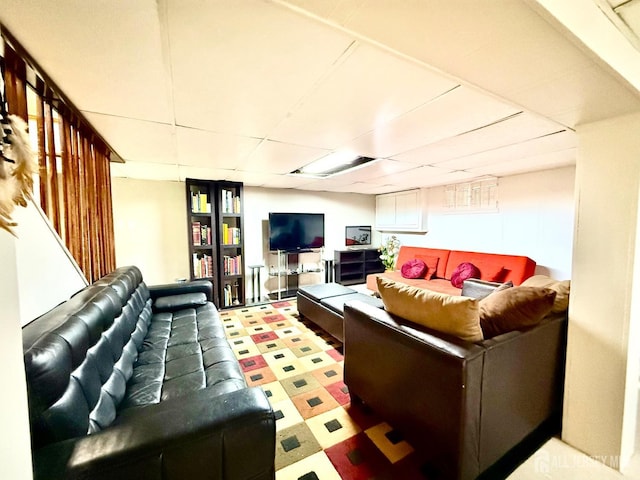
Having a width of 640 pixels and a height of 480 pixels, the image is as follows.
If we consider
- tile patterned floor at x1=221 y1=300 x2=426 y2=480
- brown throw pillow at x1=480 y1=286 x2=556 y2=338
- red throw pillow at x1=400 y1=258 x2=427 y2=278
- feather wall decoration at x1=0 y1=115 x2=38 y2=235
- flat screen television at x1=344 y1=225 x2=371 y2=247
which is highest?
feather wall decoration at x1=0 y1=115 x2=38 y2=235

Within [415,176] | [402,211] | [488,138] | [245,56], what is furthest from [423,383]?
[402,211]

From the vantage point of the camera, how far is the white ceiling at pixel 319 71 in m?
0.79

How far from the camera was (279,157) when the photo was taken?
2588 mm

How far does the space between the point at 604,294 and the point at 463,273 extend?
7.63 feet

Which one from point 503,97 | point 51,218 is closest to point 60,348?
point 51,218

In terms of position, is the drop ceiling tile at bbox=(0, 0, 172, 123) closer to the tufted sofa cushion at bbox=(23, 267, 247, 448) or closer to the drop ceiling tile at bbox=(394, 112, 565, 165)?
the tufted sofa cushion at bbox=(23, 267, 247, 448)

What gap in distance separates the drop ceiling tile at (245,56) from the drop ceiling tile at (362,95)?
87 millimetres

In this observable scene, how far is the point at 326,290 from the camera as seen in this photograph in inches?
130

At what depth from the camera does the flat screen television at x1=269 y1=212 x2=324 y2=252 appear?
14.3 feet

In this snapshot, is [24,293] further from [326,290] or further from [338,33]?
[326,290]

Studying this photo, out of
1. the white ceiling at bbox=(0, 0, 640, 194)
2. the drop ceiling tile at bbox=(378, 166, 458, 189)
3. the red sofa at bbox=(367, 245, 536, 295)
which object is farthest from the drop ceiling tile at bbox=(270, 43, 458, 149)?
the red sofa at bbox=(367, 245, 536, 295)

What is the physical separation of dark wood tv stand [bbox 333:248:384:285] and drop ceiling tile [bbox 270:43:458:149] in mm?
3388

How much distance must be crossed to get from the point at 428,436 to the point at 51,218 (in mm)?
2386

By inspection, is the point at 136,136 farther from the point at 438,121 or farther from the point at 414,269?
the point at 414,269
